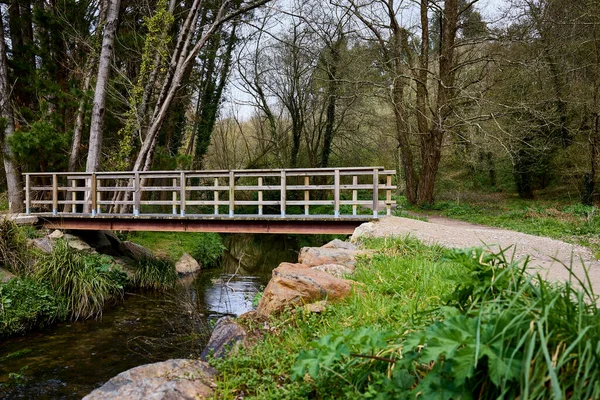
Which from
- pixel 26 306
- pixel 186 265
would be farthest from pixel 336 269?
pixel 186 265

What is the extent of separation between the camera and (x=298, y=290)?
4121mm

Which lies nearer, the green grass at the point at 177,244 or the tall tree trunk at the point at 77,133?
the tall tree trunk at the point at 77,133

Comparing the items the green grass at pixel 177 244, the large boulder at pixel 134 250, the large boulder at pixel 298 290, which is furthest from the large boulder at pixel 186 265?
the large boulder at pixel 298 290

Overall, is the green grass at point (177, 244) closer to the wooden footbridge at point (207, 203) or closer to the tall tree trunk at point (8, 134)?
the wooden footbridge at point (207, 203)

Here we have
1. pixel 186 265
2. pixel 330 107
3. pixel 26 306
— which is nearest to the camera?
pixel 26 306

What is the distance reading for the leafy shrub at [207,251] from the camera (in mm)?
15180

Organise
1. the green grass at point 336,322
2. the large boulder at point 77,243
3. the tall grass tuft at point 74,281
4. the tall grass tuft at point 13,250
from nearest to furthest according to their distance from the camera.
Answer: the green grass at point 336,322 < the tall grass tuft at point 74,281 < the tall grass tuft at point 13,250 < the large boulder at point 77,243

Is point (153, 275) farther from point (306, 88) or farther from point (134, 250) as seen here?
point (306, 88)

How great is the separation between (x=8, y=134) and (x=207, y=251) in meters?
7.28

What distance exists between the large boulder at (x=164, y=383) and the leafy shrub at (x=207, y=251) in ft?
39.1

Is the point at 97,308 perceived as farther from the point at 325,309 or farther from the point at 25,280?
the point at 325,309

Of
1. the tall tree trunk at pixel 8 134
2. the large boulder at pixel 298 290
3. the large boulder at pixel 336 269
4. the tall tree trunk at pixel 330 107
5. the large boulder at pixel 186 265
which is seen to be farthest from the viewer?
the tall tree trunk at pixel 330 107

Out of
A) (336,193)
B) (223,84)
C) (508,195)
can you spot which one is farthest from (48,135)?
(508,195)

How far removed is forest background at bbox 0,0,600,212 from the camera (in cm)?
1372
